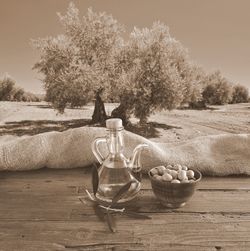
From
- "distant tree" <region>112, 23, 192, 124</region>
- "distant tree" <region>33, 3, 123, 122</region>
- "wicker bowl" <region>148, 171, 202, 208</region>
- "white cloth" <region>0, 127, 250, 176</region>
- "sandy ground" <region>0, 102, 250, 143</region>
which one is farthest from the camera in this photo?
"distant tree" <region>33, 3, 123, 122</region>

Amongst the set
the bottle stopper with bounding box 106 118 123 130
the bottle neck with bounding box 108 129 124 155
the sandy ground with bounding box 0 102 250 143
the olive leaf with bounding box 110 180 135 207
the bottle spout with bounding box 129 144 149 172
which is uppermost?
the bottle stopper with bounding box 106 118 123 130

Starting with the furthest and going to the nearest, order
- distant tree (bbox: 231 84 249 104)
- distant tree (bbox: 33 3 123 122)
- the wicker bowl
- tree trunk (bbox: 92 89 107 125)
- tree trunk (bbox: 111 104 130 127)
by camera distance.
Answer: distant tree (bbox: 33 3 123 122) → tree trunk (bbox: 111 104 130 127) → tree trunk (bbox: 92 89 107 125) → distant tree (bbox: 231 84 249 104) → the wicker bowl

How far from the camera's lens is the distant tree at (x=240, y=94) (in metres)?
3.39

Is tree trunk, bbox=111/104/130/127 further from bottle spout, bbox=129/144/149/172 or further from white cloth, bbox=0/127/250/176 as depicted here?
bottle spout, bbox=129/144/149/172

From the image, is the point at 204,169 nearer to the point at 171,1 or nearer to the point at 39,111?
the point at 171,1

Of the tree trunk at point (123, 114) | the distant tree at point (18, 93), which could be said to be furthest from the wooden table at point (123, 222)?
the tree trunk at point (123, 114)

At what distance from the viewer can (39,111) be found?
4945 millimetres

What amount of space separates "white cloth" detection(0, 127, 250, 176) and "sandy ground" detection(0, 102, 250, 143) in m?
2.54

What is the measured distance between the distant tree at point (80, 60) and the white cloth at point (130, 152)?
341 cm

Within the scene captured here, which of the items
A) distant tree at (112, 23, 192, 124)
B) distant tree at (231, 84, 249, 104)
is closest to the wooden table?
distant tree at (231, 84, 249, 104)

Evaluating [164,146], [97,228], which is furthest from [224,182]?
[97,228]

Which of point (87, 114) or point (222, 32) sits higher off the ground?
point (222, 32)

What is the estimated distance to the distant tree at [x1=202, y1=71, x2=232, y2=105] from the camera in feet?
11.7

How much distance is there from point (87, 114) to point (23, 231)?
14.1 ft
